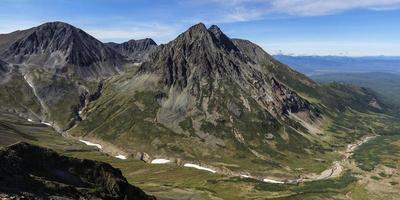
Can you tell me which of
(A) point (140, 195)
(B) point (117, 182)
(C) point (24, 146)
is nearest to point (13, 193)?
(C) point (24, 146)

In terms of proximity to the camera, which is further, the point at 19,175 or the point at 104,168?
the point at 104,168

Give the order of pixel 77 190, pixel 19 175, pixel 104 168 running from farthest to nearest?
pixel 104 168 < pixel 77 190 < pixel 19 175

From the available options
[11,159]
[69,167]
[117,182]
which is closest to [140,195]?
[117,182]

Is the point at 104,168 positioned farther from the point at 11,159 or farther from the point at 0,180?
the point at 0,180

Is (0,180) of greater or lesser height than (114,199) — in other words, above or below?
above

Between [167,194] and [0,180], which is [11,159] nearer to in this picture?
[0,180]

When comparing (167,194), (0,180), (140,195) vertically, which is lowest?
(167,194)

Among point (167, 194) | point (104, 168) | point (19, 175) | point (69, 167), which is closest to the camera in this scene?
point (19, 175)
